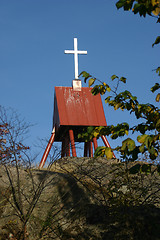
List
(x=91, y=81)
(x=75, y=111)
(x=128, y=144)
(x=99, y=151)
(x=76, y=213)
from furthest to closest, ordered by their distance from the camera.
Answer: (x=75, y=111), (x=76, y=213), (x=91, y=81), (x=99, y=151), (x=128, y=144)

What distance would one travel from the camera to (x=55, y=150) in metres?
6.18

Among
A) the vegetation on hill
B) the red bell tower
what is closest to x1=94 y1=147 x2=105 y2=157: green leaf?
the vegetation on hill

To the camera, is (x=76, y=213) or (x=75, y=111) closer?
(x=76, y=213)

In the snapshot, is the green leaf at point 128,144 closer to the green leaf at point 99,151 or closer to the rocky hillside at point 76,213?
the green leaf at point 99,151

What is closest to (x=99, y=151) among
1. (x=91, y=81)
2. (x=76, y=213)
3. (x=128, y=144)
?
(x=128, y=144)

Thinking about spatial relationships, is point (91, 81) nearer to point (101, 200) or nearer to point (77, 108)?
point (101, 200)

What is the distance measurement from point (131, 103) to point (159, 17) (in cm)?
153

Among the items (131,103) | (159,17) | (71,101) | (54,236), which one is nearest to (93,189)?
(54,236)

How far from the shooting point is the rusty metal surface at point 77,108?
597 inches

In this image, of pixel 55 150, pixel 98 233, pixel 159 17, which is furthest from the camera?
pixel 55 150

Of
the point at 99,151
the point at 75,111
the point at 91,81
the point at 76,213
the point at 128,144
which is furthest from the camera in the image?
the point at 75,111

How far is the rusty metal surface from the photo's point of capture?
15172mm

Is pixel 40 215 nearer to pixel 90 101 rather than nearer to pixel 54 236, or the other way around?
pixel 54 236

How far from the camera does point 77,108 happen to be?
51.0 ft
